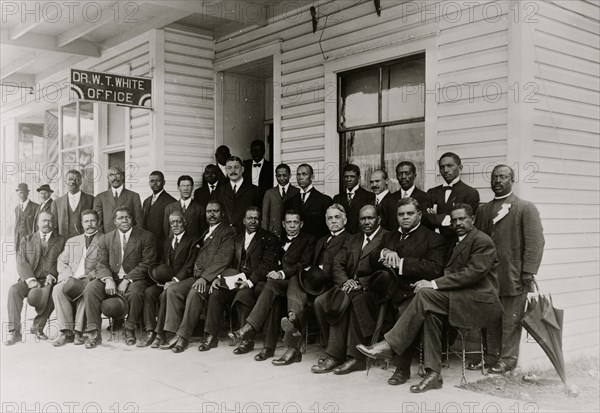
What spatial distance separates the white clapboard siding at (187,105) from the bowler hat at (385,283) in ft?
15.7

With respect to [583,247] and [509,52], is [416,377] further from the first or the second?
[509,52]

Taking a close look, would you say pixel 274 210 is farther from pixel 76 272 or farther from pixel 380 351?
pixel 380 351

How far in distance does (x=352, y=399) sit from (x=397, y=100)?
352 cm

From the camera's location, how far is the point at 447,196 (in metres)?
5.61

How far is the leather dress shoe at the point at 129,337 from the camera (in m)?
6.57

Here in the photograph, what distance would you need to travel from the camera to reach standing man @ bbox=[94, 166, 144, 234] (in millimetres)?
7836

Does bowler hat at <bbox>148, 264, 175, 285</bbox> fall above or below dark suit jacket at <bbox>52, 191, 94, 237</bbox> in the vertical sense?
below

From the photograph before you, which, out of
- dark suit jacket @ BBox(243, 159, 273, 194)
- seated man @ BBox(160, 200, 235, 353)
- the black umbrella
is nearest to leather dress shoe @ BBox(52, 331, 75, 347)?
seated man @ BBox(160, 200, 235, 353)

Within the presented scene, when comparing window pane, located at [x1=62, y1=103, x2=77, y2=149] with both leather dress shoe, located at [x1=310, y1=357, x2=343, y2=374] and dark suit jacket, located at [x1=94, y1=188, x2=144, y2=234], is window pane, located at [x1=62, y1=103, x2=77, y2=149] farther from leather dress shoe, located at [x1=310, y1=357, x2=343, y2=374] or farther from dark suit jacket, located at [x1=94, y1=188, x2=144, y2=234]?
leather dress shoe, located at [x1=310, y1=357, x2=343, y2=374]

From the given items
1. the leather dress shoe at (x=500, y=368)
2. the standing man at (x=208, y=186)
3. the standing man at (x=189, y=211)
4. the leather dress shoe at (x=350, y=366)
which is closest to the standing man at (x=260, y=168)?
the standing man at (x=208, y=186)

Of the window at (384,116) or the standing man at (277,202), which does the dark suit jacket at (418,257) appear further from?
the standing man at (277,202)

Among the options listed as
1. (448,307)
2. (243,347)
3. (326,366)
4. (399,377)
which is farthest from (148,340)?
(448,307)

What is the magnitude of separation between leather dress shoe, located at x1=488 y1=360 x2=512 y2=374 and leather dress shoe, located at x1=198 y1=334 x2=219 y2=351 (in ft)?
8.92

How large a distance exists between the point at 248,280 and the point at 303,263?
614 millimetres
